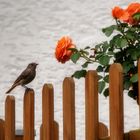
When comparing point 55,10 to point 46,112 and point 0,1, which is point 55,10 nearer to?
point 0,1

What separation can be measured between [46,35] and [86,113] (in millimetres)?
1724

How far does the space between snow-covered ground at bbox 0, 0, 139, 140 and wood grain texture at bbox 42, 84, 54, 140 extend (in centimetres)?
142

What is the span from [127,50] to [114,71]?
24cm

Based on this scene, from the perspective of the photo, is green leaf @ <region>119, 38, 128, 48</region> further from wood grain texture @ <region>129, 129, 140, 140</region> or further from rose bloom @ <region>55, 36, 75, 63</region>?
wood grain texture @ <region>129, 129, 140, 140</region>

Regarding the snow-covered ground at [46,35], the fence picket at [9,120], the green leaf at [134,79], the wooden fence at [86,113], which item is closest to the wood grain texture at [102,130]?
the wooden fence at [86,113]

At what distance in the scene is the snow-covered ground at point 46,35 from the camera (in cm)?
390

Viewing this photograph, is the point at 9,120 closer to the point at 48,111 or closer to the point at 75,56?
the point at 48,111

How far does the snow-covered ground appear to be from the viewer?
390 centimetres

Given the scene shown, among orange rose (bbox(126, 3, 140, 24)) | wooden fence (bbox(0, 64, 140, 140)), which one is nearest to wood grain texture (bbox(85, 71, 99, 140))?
wooden fence (bbox(0, 64, 140, 140))

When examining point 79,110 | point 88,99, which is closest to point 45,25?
point 79,110

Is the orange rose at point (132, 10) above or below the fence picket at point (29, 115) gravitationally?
above

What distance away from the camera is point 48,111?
2.42 m

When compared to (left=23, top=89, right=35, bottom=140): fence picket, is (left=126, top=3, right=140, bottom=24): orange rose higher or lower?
higher

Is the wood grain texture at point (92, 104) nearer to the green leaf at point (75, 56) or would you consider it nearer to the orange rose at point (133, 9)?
the green leaf at point (75, 56)
